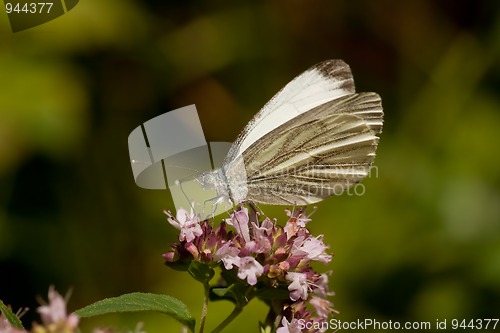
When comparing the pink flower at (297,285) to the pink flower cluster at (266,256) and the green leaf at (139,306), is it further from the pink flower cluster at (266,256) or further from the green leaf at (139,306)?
the green leaf at (139,306)

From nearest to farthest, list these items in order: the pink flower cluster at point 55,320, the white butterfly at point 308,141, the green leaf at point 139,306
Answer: the pink flower cluster at point 55,320 → the green leaf at point 139,306 → the white butterfly at point 308,141

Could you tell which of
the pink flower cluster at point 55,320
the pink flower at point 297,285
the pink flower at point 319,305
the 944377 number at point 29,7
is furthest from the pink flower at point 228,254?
the 944377 number at point 29,7

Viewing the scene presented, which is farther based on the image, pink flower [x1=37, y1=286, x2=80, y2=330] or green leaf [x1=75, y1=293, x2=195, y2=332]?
green leaf [x1=75, y1=293, x2=195, y2=332]

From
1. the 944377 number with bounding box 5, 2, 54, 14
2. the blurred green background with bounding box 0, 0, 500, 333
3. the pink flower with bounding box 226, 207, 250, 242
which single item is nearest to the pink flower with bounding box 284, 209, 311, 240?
the pink flower with bounding box 226, 207, 250, 242

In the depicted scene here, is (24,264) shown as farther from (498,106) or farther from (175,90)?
(498,106)

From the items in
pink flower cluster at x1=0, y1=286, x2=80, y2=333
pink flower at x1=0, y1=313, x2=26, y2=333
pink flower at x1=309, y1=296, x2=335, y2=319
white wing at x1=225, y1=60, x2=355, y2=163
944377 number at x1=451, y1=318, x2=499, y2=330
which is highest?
white wing at x1=225, y1=60, x2=355, y2=163

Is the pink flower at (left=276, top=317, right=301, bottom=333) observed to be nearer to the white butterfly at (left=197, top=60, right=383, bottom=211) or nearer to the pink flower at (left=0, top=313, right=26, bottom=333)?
the white butterfly at (left=197, top=60, right=383, bottom=211)
